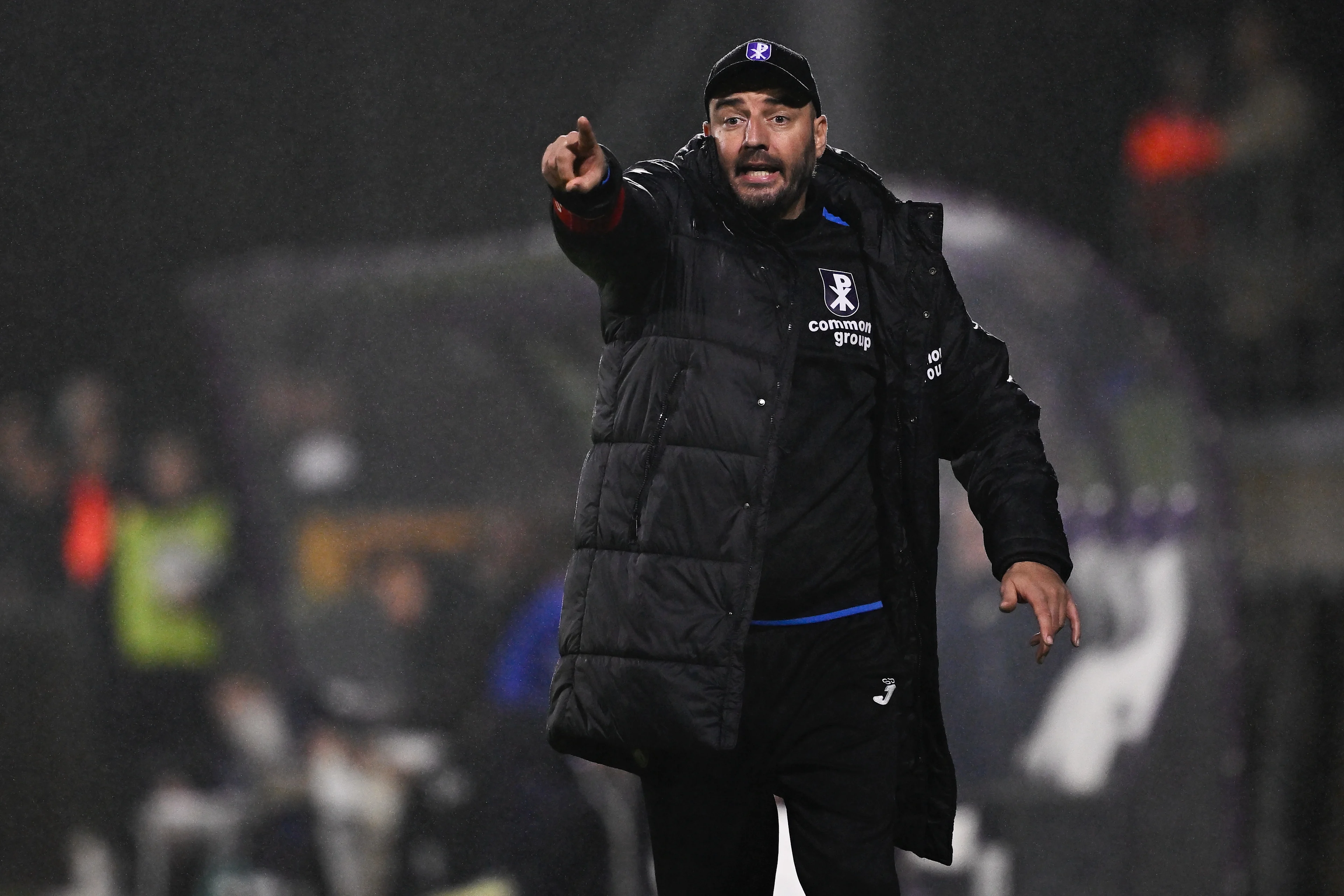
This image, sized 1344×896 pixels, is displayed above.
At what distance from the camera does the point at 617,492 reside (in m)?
2.29

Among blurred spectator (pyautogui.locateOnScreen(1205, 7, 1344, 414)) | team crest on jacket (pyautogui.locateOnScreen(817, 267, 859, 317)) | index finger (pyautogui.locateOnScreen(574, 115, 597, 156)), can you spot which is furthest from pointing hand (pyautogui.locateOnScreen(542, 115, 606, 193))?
blurred spectator (pyautogui.locateOnScreen(1205, 7, 1344, 414))

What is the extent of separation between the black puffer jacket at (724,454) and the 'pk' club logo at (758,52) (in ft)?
0.56

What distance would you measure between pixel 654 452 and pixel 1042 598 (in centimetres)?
61

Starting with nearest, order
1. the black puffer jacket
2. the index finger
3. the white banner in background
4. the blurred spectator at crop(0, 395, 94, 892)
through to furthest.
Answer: the index finger
the black puffer jacket
the blurred spectator at crop(0, 395, 94, 892)
the white banner in background

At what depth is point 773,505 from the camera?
2354 mm

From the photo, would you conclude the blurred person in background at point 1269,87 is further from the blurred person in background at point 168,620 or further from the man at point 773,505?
the blurred person in background at point 168,620

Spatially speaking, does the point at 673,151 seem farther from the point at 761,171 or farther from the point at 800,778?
the point at 800,778

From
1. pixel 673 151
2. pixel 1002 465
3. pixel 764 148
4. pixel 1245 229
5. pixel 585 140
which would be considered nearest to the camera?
pixel 585 140

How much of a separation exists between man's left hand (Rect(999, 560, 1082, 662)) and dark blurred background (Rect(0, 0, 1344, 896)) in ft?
6.81

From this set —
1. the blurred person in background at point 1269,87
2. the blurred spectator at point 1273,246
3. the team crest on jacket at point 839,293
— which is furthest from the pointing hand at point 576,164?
the blurred person in background at point 1269,87

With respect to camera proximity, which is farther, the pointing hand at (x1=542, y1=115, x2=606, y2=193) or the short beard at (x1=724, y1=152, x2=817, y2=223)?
the short beard at (x1=724, y1=152, x2=817, y2=223)

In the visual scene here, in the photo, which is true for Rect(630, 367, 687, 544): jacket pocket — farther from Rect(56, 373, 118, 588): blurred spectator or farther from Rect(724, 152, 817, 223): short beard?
Rect(56, 373, 118, 588): blurred spectator

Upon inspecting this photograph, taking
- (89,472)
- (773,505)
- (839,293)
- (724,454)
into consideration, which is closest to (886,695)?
(773,505)

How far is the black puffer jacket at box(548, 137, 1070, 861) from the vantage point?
7.33 ft
